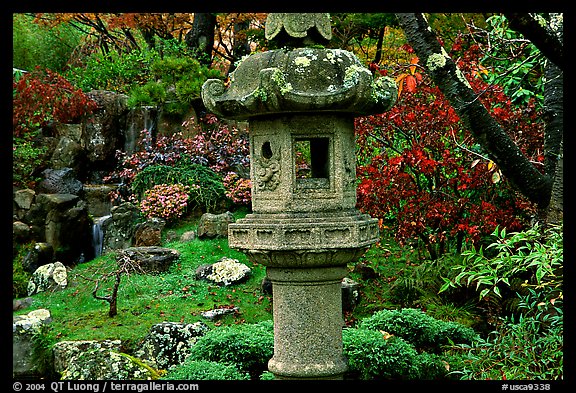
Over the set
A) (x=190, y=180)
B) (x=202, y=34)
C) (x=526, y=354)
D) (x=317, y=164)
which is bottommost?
(x=526, y=354)

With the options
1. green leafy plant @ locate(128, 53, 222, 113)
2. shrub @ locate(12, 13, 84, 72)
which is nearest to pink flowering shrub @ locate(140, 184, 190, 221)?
green leafy plant @ locate(128, 53, 222, 113)

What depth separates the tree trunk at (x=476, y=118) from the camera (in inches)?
229

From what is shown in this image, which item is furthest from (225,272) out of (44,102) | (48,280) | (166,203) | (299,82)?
(44,102)

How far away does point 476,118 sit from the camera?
5820mm

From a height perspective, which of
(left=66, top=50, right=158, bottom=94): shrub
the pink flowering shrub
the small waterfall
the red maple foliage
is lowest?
the small waterfall

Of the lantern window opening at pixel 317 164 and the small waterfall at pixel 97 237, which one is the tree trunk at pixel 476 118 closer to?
the lantern window opening at pixel 317 164

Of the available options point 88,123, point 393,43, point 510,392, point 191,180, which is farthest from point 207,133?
point 510,392

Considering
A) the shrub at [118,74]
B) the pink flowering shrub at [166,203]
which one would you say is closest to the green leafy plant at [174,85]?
the shrub at [118,74]

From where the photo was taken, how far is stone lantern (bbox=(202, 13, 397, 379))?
4734 mm

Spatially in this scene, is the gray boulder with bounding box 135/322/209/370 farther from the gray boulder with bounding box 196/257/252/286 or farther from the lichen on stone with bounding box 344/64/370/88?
the lichen on stone with bounding box 344/64/370/88

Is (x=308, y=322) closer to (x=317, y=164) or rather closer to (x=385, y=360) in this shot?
(x=385, y=360)

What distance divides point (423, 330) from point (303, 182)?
2.40 metres

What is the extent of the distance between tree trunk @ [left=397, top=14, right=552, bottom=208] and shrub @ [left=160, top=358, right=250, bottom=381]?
293 centimetres

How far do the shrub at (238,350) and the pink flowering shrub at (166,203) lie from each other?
189 inches
